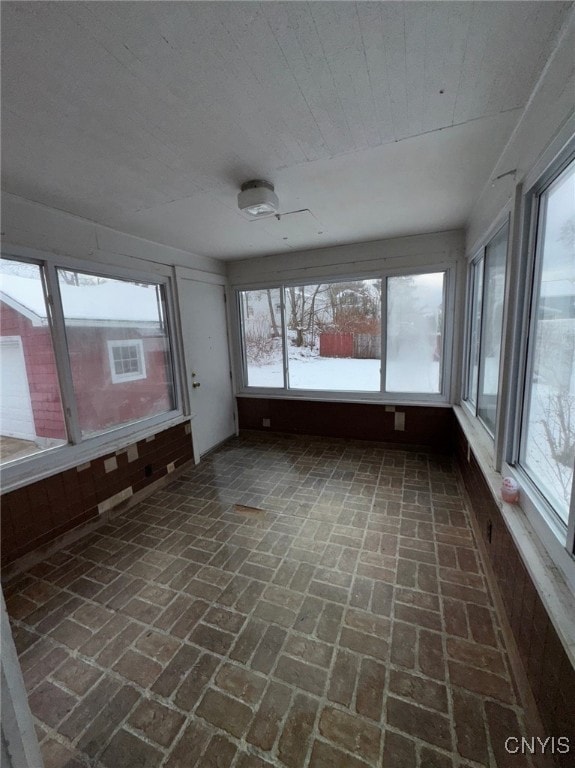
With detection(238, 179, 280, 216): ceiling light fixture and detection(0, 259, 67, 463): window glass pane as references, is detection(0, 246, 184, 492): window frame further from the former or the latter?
detection(238, 179, 280, 216): ceiling light fixture

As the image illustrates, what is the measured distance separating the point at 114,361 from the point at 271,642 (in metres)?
2.62

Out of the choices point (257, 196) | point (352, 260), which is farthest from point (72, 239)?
→ point (352, 260)

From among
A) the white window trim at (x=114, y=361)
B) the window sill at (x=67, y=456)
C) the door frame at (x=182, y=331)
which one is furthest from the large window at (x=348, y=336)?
the window sill at (x=67, y=456)

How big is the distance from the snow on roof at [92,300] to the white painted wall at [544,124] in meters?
3.19

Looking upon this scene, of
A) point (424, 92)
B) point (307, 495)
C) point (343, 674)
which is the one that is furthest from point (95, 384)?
point (424, 92)

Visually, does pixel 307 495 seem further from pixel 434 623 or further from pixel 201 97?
pixel 201 97

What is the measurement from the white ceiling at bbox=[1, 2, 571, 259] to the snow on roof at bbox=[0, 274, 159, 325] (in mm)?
621

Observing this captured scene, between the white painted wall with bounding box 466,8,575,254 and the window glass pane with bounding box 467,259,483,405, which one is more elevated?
the white painted wall with bounding box 466,8,575,254

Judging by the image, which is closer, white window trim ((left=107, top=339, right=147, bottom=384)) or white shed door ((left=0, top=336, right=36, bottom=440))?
white shed door ((left=0, top=336, right=36, bottom=440))

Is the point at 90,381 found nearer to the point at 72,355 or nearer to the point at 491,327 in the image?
the point at 72,355

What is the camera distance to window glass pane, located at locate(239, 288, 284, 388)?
4457 millimetres

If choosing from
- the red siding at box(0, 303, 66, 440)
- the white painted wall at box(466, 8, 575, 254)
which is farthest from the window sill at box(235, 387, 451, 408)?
the red siding at box(0, 303, 66, 440)

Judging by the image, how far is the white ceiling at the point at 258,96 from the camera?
97cm

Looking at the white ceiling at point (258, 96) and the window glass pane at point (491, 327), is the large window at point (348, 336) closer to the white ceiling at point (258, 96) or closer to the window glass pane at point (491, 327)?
the window glass pane at point (491, 327)
